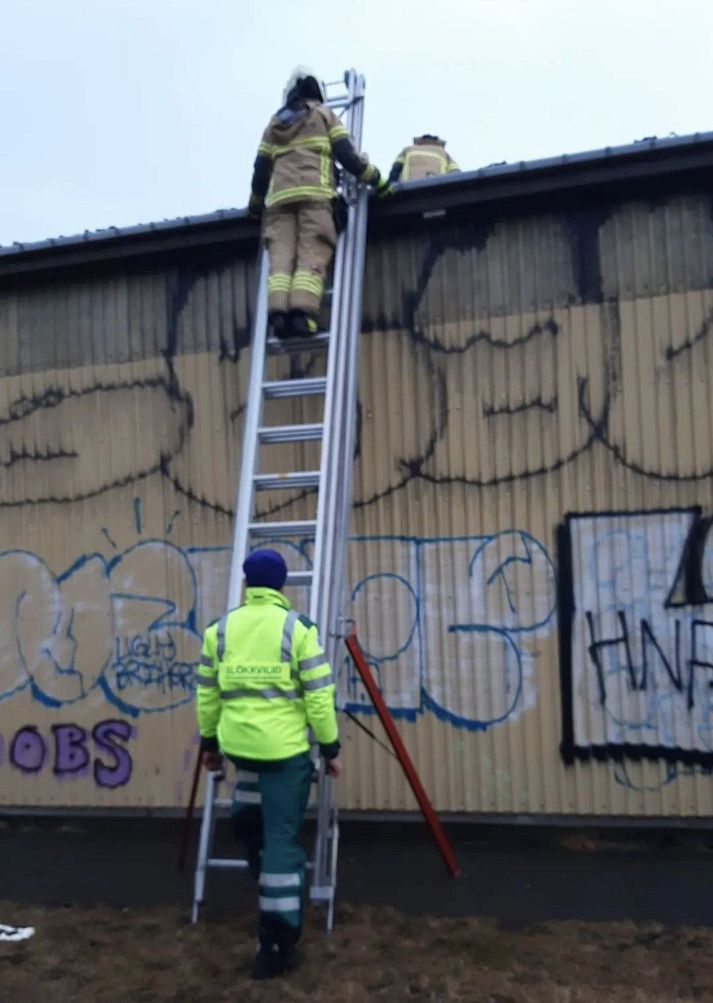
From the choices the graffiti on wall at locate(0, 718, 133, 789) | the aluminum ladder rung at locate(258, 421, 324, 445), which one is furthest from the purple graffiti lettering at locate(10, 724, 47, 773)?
the aluminum ladder rung at locate(258, 421, 324, 445)

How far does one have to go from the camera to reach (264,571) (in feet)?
18.6

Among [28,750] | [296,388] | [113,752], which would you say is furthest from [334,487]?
[28,750]

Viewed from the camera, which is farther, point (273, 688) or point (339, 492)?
point (339, 492)

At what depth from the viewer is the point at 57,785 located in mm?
8289

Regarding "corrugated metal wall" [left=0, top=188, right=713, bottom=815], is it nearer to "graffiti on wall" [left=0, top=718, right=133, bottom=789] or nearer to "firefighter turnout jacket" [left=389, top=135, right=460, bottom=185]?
"graffiti on wall" [left=0, top=718, right=133, bottom=789]

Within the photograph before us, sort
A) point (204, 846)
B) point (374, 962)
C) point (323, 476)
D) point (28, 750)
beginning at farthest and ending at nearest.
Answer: point (28, 750), point (323, 476), point (204, 846), point (374, 962)

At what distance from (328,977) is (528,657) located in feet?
8.05

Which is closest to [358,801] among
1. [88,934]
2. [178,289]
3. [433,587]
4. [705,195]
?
[433,587]

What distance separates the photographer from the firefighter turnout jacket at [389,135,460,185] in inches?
345

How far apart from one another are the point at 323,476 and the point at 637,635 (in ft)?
6.89

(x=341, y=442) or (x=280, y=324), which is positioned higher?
(x=280, y=324)

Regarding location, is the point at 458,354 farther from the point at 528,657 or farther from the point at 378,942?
the point at 378,942

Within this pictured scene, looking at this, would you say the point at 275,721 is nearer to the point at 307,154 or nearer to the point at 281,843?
the point at 281,843

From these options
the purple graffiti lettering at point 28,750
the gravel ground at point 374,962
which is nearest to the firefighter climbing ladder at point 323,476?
the gravel ground at point 374,962
